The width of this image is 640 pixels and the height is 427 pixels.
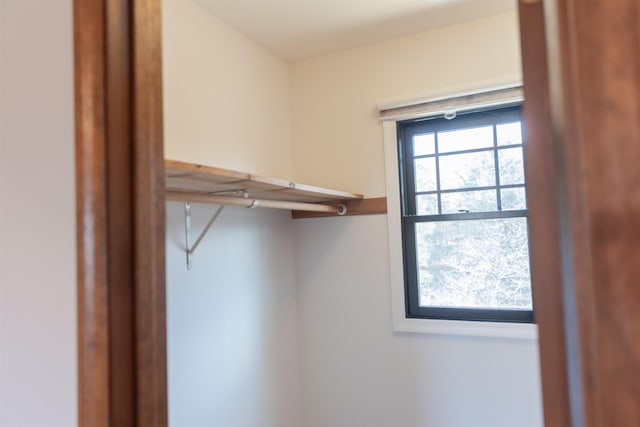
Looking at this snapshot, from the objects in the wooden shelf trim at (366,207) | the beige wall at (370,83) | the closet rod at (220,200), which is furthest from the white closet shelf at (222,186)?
the beige wall at (370,83)

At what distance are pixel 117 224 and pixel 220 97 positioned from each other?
149 cm

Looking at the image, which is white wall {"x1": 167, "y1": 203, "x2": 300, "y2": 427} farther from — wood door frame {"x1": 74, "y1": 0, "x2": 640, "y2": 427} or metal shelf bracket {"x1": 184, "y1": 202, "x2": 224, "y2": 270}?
wood door frame {"x1": 74, "y1": 0, "x2": 640, "y2": 427}

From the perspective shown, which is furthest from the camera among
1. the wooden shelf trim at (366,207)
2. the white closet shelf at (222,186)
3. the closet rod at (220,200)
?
the wooden shelf trim at (366,207)

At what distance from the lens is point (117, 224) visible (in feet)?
2.15

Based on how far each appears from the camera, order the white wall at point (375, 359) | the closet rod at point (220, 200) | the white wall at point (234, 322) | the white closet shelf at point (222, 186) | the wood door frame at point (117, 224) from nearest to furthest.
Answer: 1. the wood door frame at point (117, 224)
2. the white closet shelf at point (222, 186)
3. the closet rod at point (220, 200)
4. the white wall at point (234, 322)
5. the white wall at point (375, 359)

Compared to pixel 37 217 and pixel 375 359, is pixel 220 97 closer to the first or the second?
pixel 37 217

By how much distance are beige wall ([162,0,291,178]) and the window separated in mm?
764

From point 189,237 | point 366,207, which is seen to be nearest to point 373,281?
point 366,207

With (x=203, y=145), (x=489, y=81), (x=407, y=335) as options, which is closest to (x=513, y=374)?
(x=407, y=335)

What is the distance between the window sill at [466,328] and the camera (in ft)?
6.55

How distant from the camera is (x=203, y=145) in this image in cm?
188

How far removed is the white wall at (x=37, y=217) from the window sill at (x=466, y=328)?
5.98ft

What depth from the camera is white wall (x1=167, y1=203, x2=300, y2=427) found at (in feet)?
5.62

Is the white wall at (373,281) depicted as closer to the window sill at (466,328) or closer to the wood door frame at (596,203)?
the window sill at (466,328)
